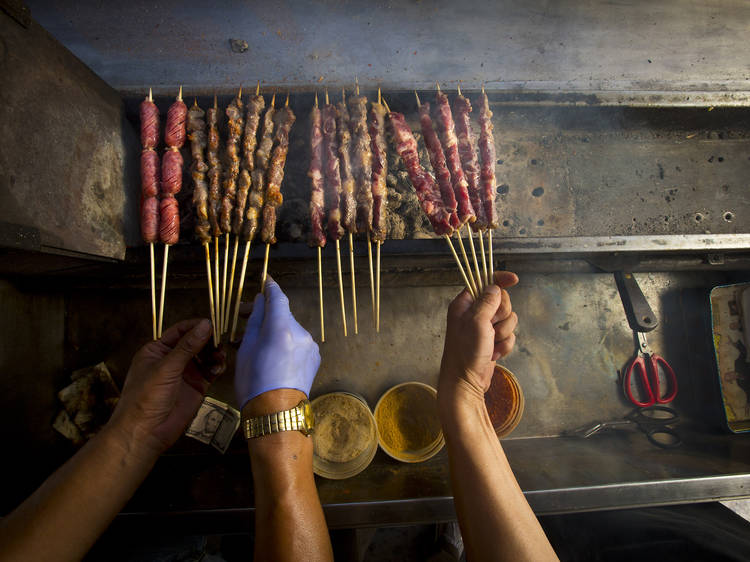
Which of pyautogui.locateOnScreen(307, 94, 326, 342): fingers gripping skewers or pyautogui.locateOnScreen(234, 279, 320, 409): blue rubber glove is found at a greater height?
pyautogui.locateOnScreen(307, 94, 326, 342): fingers gripping skewers

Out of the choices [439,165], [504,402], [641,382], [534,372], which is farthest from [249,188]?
[641,382]

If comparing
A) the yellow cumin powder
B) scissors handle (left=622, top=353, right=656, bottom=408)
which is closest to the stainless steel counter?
scissors handle (left=622, top=353, right=656, bottom=408)

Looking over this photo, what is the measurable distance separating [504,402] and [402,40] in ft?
11.4

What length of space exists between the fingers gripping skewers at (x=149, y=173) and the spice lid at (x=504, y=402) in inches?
99.7

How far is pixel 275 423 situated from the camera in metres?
1.72

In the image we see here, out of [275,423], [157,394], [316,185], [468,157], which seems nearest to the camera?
[275,423]

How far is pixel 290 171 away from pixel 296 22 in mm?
1723

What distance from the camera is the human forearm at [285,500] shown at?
1.53 meters

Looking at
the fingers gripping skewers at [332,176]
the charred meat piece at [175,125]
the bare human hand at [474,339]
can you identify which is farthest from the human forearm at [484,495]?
the charred meat piece at [175,125]

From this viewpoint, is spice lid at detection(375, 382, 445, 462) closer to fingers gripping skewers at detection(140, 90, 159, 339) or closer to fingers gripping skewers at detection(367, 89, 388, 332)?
fingers gripping skewers at detection(367, 89, 388, 332)

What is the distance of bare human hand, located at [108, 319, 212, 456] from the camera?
1858 millimetres

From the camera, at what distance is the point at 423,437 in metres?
2.71

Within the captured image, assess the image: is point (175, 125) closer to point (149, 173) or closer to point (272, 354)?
point (149, 173)

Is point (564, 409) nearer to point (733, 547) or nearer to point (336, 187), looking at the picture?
point (733, 547)
